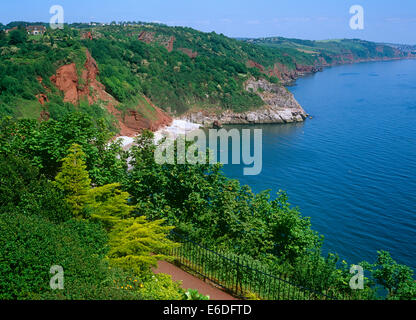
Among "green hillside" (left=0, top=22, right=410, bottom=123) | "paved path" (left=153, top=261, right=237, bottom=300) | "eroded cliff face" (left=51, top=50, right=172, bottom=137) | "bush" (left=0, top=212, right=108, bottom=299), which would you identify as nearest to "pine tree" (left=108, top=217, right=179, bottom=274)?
"paved path" (left=153, top=261, right=237, bottom=300)

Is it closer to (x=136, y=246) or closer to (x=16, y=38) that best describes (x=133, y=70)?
(x=16, y=38)

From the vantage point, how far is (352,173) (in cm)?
4666

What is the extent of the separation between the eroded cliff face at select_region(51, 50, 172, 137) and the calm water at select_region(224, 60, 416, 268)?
865 inches

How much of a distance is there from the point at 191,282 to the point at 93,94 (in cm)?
5480

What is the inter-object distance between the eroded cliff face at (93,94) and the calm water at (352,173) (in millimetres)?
21968

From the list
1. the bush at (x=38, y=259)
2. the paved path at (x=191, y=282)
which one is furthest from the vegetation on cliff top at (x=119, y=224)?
the paved path at (x=191, y=282)

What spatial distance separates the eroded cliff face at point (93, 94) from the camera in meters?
56.6

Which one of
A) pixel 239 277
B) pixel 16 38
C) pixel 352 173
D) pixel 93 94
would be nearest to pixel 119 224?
pixel 239 277

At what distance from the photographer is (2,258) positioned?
9.13m

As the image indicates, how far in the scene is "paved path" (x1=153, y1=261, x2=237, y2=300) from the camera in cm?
1219

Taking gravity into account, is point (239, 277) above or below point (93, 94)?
below

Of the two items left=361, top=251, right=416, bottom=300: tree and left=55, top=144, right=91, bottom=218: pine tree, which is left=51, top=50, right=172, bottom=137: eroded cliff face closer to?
left=55, top=144, right=91, bottom=218: pine tree
